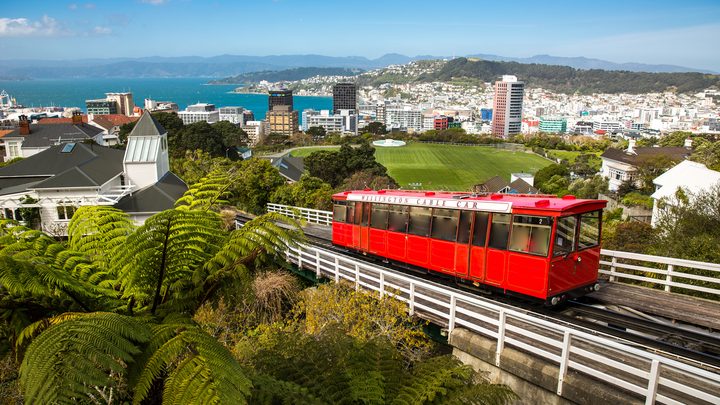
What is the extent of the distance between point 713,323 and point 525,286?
3.43 metres

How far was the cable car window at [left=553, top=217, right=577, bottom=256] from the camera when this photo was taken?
9.91 m

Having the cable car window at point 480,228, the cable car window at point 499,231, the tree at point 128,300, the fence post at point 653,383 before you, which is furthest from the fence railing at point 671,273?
the tree at point 128,300

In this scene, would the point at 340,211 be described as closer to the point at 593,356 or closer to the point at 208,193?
the point at 593,356

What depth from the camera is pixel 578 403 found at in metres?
6.96

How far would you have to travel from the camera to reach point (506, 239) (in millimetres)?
10602

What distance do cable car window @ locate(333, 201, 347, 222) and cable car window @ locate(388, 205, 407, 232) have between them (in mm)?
2584

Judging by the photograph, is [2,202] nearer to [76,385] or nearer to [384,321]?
[384,321]

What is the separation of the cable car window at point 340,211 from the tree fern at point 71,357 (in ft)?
42.6

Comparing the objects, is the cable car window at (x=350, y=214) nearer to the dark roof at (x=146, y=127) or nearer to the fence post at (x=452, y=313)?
the fence post at (x=452, y=313)

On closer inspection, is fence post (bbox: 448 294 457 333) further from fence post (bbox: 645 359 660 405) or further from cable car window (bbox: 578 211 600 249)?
fence post (bbox: 645 359 660 405)

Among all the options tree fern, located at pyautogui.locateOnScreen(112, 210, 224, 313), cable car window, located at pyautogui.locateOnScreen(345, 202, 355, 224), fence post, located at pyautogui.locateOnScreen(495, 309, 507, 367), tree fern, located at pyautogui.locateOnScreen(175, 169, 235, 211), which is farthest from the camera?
cable car window, located at pyautogui.locateOnScreen(345, 202, 355, 224)

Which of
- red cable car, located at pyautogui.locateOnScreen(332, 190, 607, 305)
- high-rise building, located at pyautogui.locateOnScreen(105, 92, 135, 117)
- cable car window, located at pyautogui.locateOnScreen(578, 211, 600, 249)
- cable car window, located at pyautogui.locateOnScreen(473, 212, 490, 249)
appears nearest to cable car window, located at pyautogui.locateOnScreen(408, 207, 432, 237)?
red cable car, located at pyautogui.locateOnScreen(332, 190, 607, 305)

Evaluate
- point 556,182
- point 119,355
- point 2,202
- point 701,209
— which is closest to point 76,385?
point 119,355

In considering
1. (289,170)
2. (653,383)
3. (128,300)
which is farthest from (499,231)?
(289,170)
